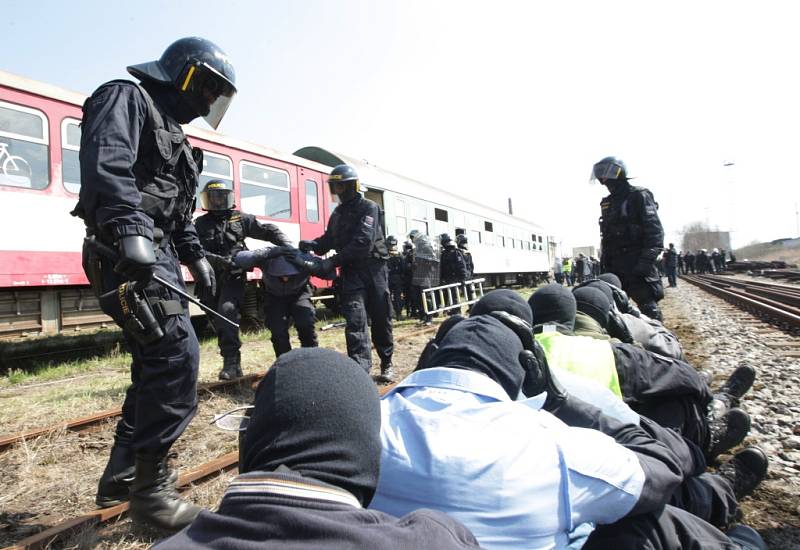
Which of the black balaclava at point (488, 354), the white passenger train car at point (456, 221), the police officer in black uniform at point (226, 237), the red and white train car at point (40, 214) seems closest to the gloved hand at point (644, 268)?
the police officer in black uniform at point (226, 237)

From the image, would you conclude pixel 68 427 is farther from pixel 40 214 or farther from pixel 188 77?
pixel 40 214

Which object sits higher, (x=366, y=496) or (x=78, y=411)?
(x=366, y=496)

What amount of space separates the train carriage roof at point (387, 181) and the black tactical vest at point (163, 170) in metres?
7.12

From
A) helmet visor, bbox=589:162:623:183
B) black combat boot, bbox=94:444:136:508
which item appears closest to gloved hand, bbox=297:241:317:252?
black combat boot, bbox=94:444:136:508

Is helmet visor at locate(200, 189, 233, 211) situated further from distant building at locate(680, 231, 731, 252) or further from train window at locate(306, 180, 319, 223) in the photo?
distant building at locate(680, 231, 731, 252)

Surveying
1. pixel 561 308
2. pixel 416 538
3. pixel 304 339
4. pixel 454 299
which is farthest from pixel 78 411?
pixel 454 299

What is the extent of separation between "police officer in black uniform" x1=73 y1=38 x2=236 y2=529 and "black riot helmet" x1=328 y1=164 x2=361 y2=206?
7.06 feet

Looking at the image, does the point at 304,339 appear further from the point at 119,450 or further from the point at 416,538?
the point at 416,538

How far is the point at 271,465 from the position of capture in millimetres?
853

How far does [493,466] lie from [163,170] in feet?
6.34

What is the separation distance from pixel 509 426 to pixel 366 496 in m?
0.39

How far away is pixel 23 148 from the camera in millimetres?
5469

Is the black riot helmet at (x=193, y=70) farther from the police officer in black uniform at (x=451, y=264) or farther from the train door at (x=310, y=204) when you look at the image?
the police officer in black uniform at (x=451, y=264)

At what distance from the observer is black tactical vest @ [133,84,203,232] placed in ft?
7.03
